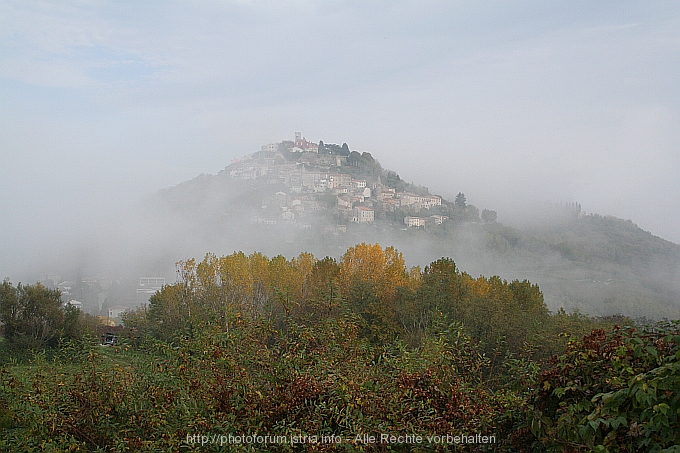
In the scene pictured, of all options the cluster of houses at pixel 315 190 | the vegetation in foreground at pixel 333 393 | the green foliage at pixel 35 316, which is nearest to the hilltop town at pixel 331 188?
the cluster of houses at pixel 315 190

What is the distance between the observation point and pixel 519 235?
90.9 metres

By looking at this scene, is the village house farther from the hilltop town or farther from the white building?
the white building

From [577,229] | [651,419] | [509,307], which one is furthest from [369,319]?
[577,229]

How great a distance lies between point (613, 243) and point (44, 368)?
100204 mm

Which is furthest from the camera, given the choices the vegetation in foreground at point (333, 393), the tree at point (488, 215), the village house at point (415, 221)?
the tree at point (488, 215)

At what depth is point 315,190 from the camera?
10412 centimetres

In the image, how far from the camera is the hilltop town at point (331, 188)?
89763 millimetres

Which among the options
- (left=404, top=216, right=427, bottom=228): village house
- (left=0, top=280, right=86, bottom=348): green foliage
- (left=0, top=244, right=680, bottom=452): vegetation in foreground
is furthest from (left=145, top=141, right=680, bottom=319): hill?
(left=0, top=244, right=680, bottom=452): vegetation in foreground

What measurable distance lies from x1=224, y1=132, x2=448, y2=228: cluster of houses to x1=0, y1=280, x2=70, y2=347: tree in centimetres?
6632

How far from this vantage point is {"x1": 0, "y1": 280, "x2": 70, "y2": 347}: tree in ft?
46.3

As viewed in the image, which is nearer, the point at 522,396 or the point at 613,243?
the point at 522,396

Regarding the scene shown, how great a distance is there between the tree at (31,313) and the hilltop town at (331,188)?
65.9 m

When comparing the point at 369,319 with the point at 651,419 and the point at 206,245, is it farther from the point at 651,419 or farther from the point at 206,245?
the point at 206,245

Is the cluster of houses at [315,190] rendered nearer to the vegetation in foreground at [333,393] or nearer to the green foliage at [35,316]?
the green foliage at [35,316]
